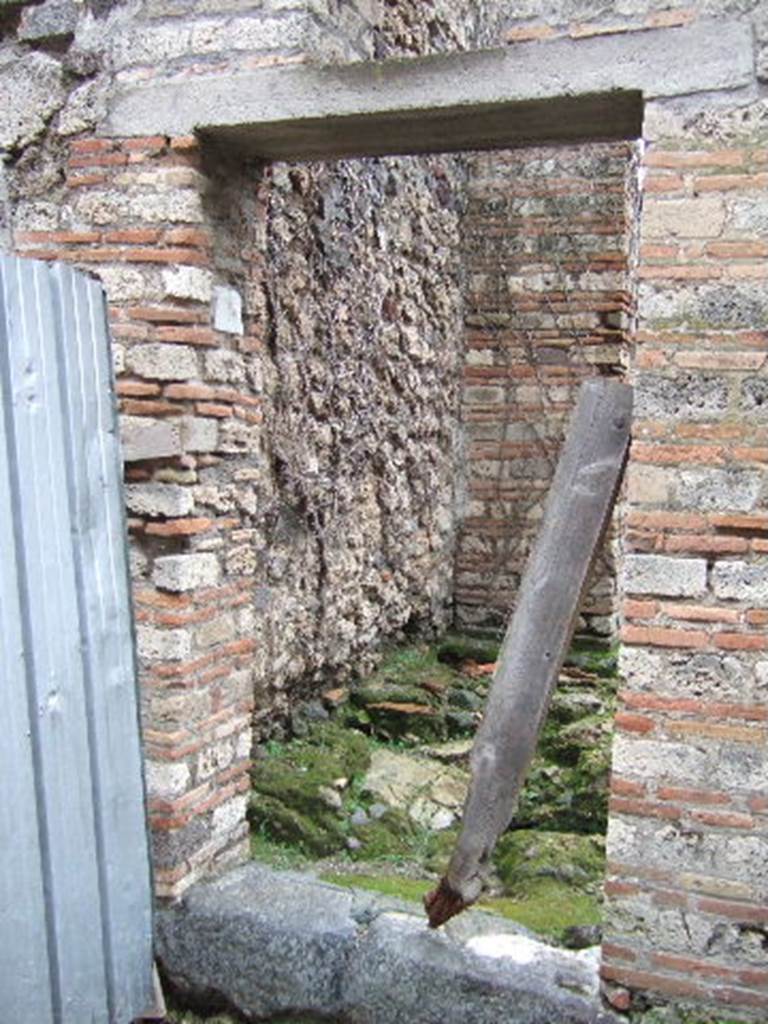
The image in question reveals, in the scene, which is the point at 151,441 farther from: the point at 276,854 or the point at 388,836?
the point at 388,836

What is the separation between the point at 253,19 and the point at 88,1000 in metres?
3.01

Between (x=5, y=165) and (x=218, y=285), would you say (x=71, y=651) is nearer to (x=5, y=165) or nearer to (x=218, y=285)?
(x=218, y=285)

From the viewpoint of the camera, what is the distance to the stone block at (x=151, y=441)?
342 cm

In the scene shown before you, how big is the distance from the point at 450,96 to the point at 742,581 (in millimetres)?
1646

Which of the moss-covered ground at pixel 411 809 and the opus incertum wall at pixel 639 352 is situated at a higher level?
the opus incertum wall at pixel 639 352

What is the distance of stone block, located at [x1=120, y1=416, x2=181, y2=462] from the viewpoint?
11.2 feet

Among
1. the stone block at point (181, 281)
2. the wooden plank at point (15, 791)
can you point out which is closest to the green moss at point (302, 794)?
the wooden plank at point (15, 791)

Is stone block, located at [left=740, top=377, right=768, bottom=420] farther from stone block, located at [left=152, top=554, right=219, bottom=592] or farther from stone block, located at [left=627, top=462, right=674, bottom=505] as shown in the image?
stone block, located at [left=152, top=554, right=219, bottom=592]

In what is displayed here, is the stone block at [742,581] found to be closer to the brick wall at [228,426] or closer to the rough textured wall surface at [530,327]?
the brick wall at [228,426]

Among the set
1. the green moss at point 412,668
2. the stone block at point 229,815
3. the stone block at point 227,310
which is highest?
the stone block at point 227,310

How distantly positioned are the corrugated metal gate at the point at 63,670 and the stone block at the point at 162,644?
1.34 feet

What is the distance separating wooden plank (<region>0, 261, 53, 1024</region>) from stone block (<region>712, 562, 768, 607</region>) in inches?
73.0

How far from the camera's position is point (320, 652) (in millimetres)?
5410

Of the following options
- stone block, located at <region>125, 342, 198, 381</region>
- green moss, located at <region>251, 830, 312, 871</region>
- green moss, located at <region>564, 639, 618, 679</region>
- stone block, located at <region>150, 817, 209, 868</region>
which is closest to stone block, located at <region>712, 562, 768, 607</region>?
stone block, located at <region>125, 342, 198, 381</region>
